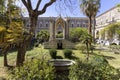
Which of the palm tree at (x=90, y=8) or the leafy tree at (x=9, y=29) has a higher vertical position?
the palm tree at (x=90, y=8)

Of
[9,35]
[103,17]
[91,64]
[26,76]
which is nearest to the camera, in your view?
[26,76]

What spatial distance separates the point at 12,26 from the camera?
50.9 ft

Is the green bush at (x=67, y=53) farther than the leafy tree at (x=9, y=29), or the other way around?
the green bush at (x=67, y=53)

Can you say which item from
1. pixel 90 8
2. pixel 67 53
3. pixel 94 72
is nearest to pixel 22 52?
pixel 94 72

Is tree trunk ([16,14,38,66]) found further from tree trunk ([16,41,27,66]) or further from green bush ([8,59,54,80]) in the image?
green bush ([8,59,54,80])

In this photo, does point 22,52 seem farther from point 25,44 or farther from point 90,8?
point 90,8

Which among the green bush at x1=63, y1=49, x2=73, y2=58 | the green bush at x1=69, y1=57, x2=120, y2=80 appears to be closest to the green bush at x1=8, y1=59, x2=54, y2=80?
the green bush at x1=69, y1=57, x2=120, y2=80

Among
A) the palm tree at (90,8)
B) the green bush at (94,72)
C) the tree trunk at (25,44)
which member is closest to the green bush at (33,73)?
the green bush at (94,72)

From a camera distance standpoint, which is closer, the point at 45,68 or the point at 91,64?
the point at 45,68

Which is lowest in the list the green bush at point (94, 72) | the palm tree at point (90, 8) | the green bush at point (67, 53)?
the green bush at point (67, 53)

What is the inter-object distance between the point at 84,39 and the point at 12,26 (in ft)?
33.6

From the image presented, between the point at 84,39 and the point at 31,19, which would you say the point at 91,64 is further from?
the point at 84,39

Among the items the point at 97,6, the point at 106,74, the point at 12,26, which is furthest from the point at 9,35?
the point at 97,6

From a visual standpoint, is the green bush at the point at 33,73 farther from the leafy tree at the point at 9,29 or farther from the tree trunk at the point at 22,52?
the leafy tree at the point at 9,29
